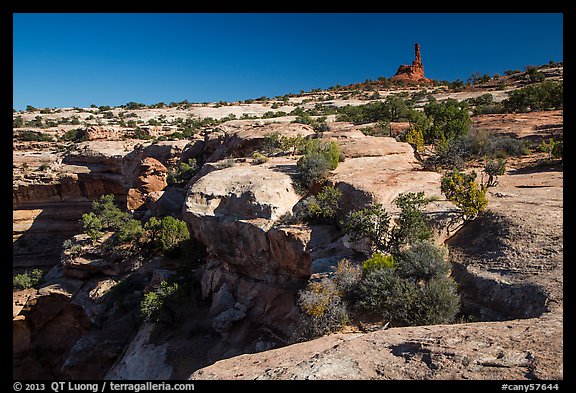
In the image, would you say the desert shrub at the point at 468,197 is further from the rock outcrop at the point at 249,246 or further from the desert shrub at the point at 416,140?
the desert shrub at the point at 416,140

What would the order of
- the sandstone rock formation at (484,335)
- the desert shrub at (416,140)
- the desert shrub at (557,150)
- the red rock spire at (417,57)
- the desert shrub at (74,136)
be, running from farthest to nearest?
the red rock spire at (417,57) < the desert shrub at (74,136) < the desert shrub at (416,140) < the desert shrub at (557,150) < the sandstone rock formation at (484,335)

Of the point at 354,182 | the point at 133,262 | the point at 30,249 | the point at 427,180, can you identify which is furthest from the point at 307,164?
the point at 30,249

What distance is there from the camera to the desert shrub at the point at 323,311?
5887 mm

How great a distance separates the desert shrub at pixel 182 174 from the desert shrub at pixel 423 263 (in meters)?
16.5

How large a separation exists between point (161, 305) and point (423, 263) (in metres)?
8.08

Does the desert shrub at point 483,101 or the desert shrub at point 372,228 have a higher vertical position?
the desert shrub at point 483,101

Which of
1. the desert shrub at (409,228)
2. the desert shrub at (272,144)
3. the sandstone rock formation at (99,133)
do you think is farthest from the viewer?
the sandstone rock formation at (99,133)

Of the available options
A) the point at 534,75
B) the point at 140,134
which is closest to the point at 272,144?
the point at 140,134

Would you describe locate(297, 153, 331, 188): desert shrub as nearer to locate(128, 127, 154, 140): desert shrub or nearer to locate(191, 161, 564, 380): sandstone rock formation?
locate(191, 161, 564, 380): sandstone rock formation

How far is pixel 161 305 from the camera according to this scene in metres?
10.4

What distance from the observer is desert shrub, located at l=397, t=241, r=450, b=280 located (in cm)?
608

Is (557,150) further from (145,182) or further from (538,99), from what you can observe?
(145,182)

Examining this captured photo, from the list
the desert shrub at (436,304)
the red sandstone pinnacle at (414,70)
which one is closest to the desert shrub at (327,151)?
the desert shrub at (436,304)

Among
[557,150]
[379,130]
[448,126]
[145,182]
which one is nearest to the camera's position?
[557,150]
